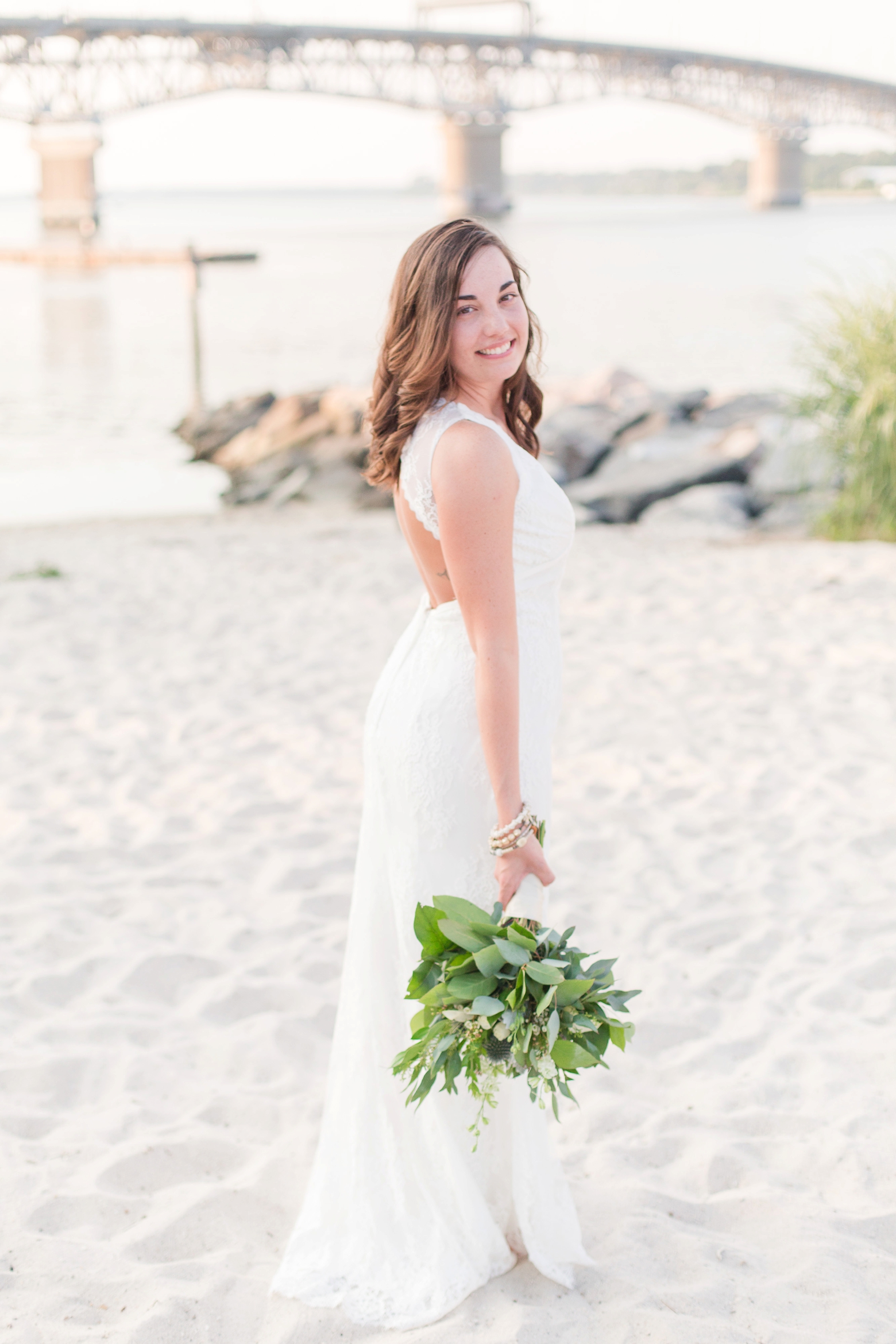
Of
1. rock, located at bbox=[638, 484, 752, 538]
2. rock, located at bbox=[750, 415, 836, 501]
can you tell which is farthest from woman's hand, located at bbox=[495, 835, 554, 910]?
rock, located at bbox=[638, 484, 752, 538]

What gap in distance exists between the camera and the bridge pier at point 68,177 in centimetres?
6956

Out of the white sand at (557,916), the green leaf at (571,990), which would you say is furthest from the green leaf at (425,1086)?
the white sand at (557,916)

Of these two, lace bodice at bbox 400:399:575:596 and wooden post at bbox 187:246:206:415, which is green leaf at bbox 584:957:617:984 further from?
wooden post at bbox 187:246:206:415

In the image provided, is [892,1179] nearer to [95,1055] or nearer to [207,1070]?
[207,1070]

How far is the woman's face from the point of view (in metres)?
1.76

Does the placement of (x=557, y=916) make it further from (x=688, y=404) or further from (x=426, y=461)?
(x=688, y=404)

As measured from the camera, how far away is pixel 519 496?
69.7 inches

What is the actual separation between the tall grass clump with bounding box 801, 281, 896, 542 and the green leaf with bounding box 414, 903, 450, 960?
21.9 ft

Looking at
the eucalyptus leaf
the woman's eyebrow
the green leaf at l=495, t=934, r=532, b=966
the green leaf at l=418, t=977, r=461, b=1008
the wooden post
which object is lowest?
the green leaf at l=418, t=977, r=461, b=1008

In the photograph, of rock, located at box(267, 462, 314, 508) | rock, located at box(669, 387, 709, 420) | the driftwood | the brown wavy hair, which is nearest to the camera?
the brown wavy hair

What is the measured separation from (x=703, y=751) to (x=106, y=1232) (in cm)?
304

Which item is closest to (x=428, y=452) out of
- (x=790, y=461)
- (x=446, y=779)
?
(x=446, y=779)

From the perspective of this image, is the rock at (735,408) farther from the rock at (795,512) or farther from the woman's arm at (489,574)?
the woman's arm at (489,574)

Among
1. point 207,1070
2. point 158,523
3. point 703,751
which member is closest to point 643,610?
point 703,751
